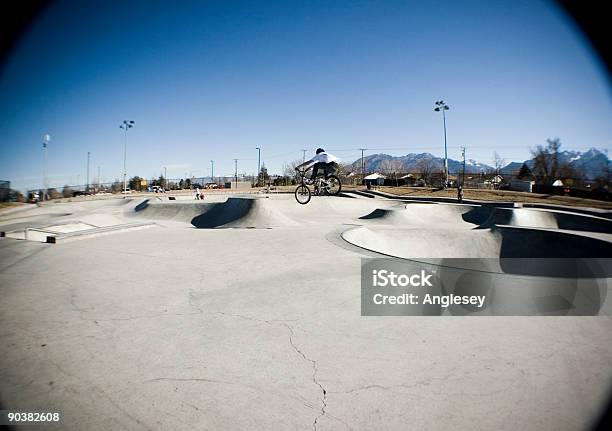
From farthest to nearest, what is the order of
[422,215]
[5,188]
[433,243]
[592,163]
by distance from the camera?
1. [592,163]
2. [422,215]
3. [433,243]
4. [5,188]

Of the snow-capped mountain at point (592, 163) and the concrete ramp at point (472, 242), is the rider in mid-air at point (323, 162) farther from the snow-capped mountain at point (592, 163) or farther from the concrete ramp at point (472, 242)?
the snow-capped mountain at point (592, 163)

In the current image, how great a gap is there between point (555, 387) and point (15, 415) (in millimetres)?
4666

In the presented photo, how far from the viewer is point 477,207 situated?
21125 mm

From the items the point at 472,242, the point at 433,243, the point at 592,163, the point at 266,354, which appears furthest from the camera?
the point at 592,163

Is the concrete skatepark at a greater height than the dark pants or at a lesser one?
lesser

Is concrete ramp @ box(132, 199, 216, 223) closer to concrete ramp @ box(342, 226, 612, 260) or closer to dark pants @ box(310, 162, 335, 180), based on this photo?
dark pants @ box(310, 162, 335, 180)

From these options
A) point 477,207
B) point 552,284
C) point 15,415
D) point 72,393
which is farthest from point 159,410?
point 477,207

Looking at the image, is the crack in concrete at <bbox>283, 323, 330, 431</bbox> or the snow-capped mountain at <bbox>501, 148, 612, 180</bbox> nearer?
the crack in concrete at <bbox>283, 323, 330, 431</bbox>

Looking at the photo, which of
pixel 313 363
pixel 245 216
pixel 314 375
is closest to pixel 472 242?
pixel 245 216

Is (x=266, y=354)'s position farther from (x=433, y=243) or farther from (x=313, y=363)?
(x=433, y=243)

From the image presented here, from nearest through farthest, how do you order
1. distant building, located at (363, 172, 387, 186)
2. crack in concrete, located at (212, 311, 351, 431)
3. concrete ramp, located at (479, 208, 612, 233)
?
crack in concrete, located at (212, 311, 351, 431)
concrete ramp, located at (479, 208, 612, 233)
distant building, located at (363, 172, 387, 186)

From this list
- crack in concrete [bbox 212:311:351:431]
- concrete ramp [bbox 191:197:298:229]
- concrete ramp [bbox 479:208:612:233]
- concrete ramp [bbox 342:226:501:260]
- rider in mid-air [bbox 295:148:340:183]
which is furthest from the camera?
concrete ramp [bbox 479:208:612:233]

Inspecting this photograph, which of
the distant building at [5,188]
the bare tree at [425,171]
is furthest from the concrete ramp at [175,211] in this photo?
the bare tree at [425,171]

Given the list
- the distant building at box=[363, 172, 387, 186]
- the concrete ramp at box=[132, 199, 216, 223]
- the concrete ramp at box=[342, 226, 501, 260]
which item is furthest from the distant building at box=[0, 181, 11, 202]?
the distant building at box=[363, 172, 387, 186]
